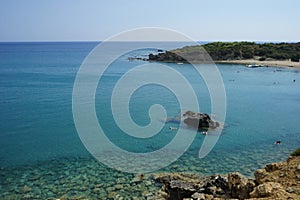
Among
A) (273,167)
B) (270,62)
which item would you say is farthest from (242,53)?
(273,167)

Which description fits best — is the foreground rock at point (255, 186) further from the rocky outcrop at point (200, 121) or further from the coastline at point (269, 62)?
the coastline at point (269, 62)

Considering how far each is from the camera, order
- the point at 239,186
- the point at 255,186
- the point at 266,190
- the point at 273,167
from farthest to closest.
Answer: the point at 273,167, the point at 239,186, the point at 255,186, the point at 266,190

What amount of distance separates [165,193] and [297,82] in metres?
63.1

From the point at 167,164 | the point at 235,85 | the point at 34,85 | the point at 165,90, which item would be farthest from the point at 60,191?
the point at 235,85

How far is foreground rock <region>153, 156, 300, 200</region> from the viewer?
10.9 m

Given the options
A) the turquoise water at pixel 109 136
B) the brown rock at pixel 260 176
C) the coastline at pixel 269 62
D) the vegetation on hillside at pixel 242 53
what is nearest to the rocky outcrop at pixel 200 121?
the turquoise water at pixel 109 136

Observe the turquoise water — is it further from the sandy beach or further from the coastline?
the sandy beach

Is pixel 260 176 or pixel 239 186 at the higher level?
pixel 260 176

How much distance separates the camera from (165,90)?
5988cm

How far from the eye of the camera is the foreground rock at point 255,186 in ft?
35.6

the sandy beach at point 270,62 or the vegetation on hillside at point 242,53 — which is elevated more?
the vegetation on hillside at point 242,53

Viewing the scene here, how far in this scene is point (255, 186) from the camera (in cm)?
1313

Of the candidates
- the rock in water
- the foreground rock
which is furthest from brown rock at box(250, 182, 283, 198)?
the rock in water

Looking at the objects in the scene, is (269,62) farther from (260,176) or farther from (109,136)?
(260,176)
